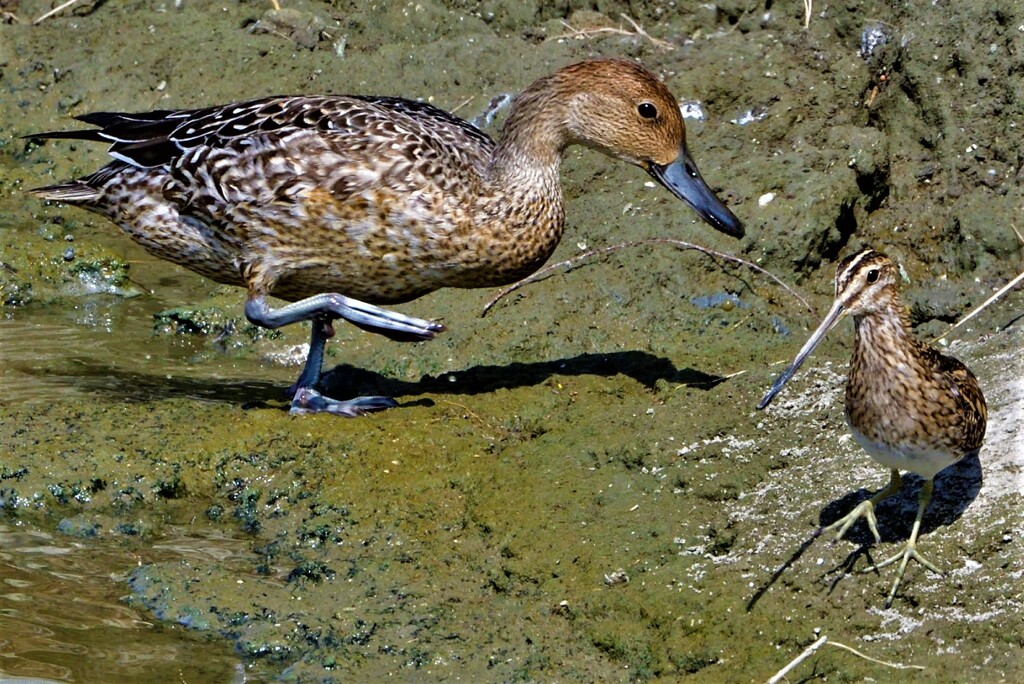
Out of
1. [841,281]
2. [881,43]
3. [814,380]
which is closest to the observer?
[841,281]

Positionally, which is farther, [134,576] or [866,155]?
[866,155]

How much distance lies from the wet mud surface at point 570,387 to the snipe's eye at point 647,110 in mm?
1182

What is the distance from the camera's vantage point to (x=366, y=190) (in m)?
6.43

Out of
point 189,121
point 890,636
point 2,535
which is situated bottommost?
point 2,535

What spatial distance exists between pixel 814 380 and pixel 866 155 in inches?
81.8

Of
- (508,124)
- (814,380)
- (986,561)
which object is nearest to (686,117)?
(508,124)

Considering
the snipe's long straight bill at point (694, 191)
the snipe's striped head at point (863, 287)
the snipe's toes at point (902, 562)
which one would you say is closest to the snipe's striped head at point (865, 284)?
the snipe's striped head at point (863, 287)

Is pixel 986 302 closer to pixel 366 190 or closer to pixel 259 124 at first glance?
pixel 366 190

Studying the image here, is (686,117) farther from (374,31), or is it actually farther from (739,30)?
(374,31)

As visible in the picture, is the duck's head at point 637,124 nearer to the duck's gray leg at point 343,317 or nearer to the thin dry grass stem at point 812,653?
the duck's gray leg at point 343,317

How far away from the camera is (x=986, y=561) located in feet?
16.9

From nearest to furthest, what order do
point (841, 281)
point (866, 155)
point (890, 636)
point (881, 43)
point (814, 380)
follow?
point (890, 636) < point (841, 281) < point (814, 380) < point (866, 155) < point (881, 43)

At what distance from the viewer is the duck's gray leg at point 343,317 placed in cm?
653

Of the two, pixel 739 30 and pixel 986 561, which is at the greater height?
pixel 739 30
